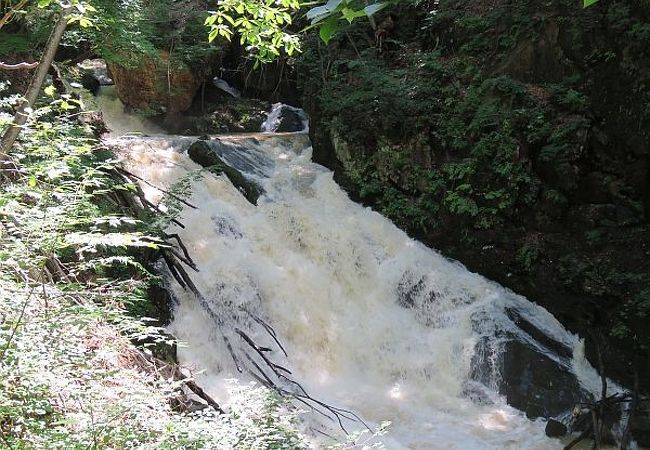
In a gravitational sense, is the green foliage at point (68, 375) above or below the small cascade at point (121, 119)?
above

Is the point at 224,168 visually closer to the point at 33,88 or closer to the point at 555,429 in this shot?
the point at 33,88

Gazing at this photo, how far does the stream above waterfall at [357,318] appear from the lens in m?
6.30

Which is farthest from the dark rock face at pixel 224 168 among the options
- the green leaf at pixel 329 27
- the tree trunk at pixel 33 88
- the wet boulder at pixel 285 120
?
the green leaf at pixel 329 27

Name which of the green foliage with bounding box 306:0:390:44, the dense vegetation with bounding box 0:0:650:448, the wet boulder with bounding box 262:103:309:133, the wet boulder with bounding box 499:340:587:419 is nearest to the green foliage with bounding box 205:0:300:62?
the dense vegetation with bounding box 0:0:650:448

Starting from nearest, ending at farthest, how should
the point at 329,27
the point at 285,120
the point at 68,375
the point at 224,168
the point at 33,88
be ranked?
1. the point at 329,27
2. the point at 68,375
3. the point at 33,88
4. the point at 224,168
5. the point at 285,120

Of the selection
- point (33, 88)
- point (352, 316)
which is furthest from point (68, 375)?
point (352, 316)

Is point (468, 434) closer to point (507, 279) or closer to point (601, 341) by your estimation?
point (601, 341)

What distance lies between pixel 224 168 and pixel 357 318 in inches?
161

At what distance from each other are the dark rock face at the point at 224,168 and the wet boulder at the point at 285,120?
4555mm

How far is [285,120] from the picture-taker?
15227 mm

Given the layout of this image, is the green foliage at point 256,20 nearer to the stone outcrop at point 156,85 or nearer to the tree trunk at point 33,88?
the tree trunk at point 33,88

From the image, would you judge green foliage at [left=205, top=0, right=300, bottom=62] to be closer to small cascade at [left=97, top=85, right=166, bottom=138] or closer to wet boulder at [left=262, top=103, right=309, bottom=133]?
wet boulder at [left=262, top=103, right=309, bottom=133]

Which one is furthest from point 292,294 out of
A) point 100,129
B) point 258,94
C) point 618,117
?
point 258,94

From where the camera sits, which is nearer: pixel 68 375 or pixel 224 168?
pixel 68 375
